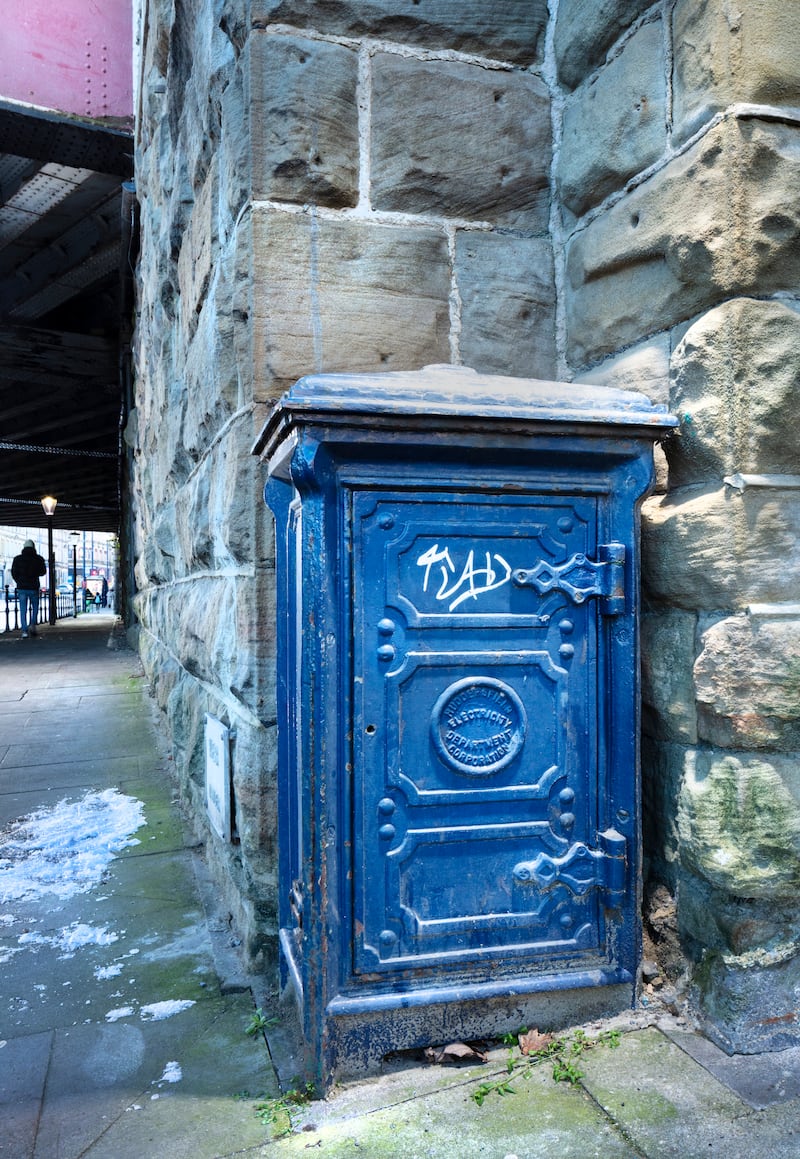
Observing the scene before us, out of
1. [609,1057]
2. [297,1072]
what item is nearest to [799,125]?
[609,1057]

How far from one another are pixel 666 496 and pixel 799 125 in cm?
96

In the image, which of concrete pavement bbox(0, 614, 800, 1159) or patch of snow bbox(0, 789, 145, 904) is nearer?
concrete pavement bbox(0, 614, 800, 1159)

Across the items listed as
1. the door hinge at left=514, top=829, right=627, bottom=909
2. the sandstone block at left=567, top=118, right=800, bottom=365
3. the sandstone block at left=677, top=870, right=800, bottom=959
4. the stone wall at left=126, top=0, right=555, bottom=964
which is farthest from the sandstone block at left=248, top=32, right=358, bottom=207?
the sandstone block at left=677, top=870, right=800, bottom=959

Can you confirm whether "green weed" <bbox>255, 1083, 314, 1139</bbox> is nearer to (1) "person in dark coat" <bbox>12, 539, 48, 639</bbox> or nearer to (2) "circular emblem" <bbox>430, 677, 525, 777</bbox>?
(2) "circular emblem" <bbox>430, 677, 525, 777</bbox>

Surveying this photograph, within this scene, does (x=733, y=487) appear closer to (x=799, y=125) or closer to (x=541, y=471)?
(x=541, y=471)

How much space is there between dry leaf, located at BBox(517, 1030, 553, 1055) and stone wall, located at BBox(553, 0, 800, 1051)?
421mm

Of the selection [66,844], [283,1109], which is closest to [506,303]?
[283,1109]

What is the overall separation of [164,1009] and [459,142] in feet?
9.26

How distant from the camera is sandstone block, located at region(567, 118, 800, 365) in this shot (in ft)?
6.13

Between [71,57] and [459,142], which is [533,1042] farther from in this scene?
[71,57]

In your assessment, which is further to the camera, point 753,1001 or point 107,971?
point 107,971

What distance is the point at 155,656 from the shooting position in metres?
6.39

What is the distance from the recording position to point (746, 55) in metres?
1.88

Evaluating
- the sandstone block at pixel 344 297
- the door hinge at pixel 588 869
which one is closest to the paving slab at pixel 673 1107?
the door hinge at pixel 588 869
